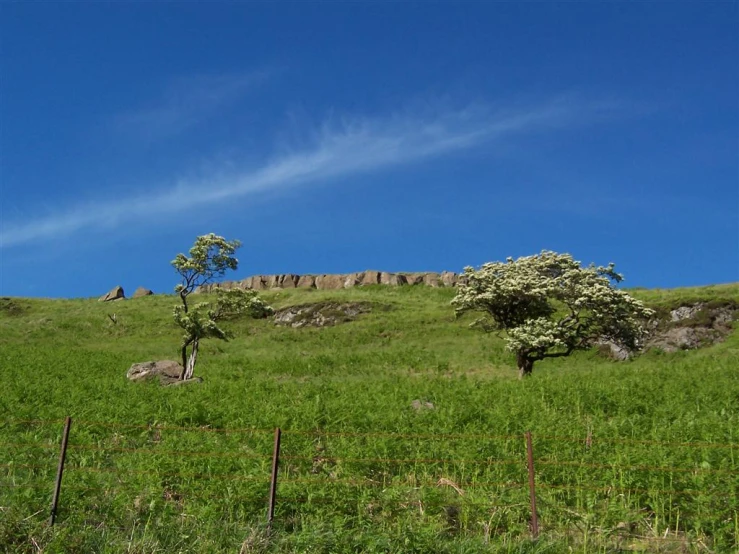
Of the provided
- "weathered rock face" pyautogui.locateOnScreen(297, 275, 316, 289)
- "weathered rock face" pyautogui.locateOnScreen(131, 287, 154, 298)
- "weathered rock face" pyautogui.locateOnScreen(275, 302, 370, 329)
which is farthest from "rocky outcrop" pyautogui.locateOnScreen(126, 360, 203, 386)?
"weathered rock face" pyautogui.locateOnScreen(131, 287, 154, 298)

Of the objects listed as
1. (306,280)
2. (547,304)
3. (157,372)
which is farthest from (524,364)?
(306,280)

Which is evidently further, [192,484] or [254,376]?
[254,376]

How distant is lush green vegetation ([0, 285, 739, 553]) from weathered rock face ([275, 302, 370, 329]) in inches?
1715

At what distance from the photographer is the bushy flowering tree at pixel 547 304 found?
119 ft

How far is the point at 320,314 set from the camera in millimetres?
72000

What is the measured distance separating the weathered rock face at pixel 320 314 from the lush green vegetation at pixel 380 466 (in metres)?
43.6

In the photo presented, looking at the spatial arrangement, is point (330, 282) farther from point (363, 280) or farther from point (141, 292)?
point (141, 292)

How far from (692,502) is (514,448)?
4.19 metres

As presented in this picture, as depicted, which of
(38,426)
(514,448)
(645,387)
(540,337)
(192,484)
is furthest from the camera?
(540,337)

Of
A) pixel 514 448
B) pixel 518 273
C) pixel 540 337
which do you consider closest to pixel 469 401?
pixel 514 448

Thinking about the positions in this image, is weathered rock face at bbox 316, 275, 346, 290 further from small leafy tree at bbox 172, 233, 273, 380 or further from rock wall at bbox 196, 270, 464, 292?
small leafy tree at bbox 172, 233, 273, 380

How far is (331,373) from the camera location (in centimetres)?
3978

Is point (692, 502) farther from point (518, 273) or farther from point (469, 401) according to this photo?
point (518, 273)

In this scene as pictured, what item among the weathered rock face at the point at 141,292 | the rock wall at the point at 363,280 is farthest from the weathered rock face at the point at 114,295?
the rock wall at the point at 363,280
